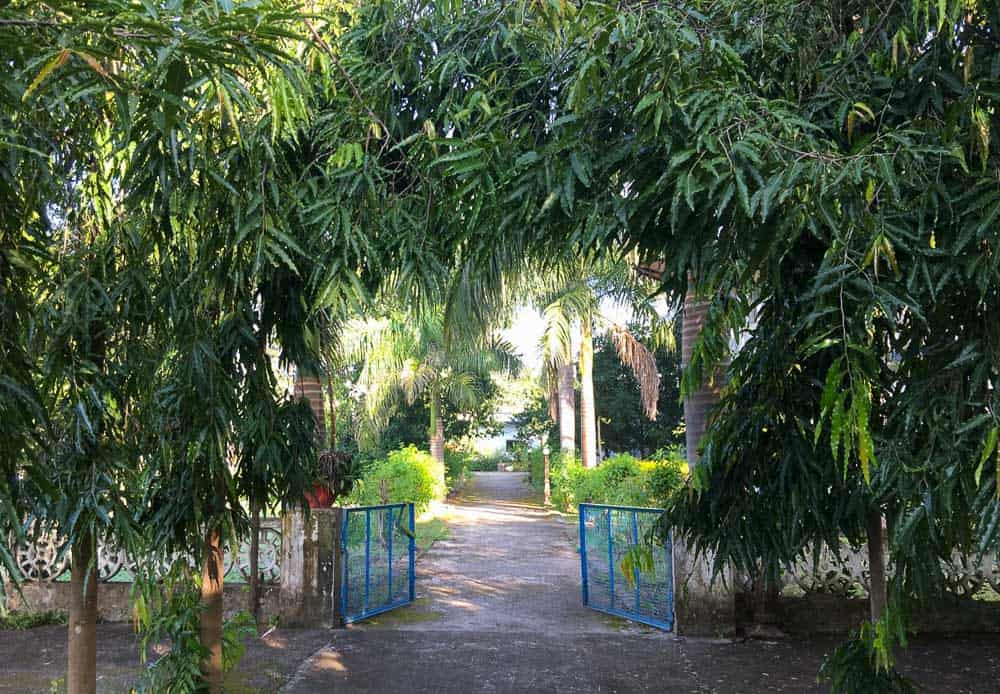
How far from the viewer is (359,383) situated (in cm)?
2522

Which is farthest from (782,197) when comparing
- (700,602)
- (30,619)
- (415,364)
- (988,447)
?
(415,364)

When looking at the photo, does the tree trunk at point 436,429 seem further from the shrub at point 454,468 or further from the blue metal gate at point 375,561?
the blue metal gate at point 375,561

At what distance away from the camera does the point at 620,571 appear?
29.0 ft

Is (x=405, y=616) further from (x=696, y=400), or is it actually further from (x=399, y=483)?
(x=399, y=483)

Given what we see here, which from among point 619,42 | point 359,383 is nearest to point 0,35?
point 619,42

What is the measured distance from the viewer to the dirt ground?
6918mm

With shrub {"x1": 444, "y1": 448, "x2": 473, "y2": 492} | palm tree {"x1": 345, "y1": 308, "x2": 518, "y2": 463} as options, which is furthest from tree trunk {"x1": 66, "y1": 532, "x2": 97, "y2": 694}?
shrub {"x1": 444, "y1": 448, "x2": 473, "y2": 492}

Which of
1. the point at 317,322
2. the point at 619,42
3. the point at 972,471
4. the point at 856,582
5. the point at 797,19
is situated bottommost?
the point at 856,582

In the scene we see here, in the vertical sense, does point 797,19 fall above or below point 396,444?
above

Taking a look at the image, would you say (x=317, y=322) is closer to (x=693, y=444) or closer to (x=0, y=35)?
(x=0, y=35)

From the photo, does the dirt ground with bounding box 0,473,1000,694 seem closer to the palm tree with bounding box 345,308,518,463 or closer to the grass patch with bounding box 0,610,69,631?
the grass patch with bounding box 0,610,69,631

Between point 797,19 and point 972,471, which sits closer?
point 972,471

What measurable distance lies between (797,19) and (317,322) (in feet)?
11.2

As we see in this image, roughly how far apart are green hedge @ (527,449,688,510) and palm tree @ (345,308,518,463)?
12.8 ft
